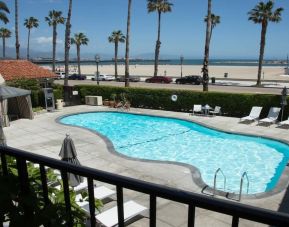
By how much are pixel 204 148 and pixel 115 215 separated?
1069cm

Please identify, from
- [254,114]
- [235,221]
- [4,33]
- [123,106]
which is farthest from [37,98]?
[4,33]

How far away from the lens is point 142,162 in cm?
1373

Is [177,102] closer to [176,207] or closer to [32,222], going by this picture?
[176,207]

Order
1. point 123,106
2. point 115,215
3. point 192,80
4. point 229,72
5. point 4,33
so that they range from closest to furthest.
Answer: point 115,215 < point 123,106 < point 192,80 < point 4,33 < point 229,72

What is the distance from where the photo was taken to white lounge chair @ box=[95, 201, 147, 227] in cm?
767

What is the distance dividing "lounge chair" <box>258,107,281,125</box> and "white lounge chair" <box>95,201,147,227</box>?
1501 centimetres

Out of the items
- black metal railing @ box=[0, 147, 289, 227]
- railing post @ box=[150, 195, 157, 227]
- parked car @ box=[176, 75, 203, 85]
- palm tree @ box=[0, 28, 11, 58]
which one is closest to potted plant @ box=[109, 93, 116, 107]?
parked car @ box=[176, 75, 203, 85]

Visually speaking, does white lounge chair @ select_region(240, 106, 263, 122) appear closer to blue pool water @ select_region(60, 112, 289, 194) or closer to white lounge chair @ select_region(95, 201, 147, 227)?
blue pool water @ select_region(60, 112, 289, 194)

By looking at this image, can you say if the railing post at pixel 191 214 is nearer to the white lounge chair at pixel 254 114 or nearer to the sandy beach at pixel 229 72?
the white lounge chair at pixel 254 114

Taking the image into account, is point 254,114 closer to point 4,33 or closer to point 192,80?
point 192,80

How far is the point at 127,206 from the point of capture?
8414mm

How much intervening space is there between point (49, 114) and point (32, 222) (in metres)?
24.9

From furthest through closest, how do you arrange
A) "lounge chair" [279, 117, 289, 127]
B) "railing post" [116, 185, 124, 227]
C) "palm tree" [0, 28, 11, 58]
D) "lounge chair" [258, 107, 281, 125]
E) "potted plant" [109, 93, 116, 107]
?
"palm tree" [0, 28, 11, 58] → "potted plant" [109, 93, 116, 107] → "lounge chair" [258, 107, 281, 125] → "lounge chair" [279, 117, 289, 127] → "railing post" [116, 185, 124, 227]

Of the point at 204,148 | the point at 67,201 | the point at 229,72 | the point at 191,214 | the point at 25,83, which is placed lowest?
the point at 204,148
